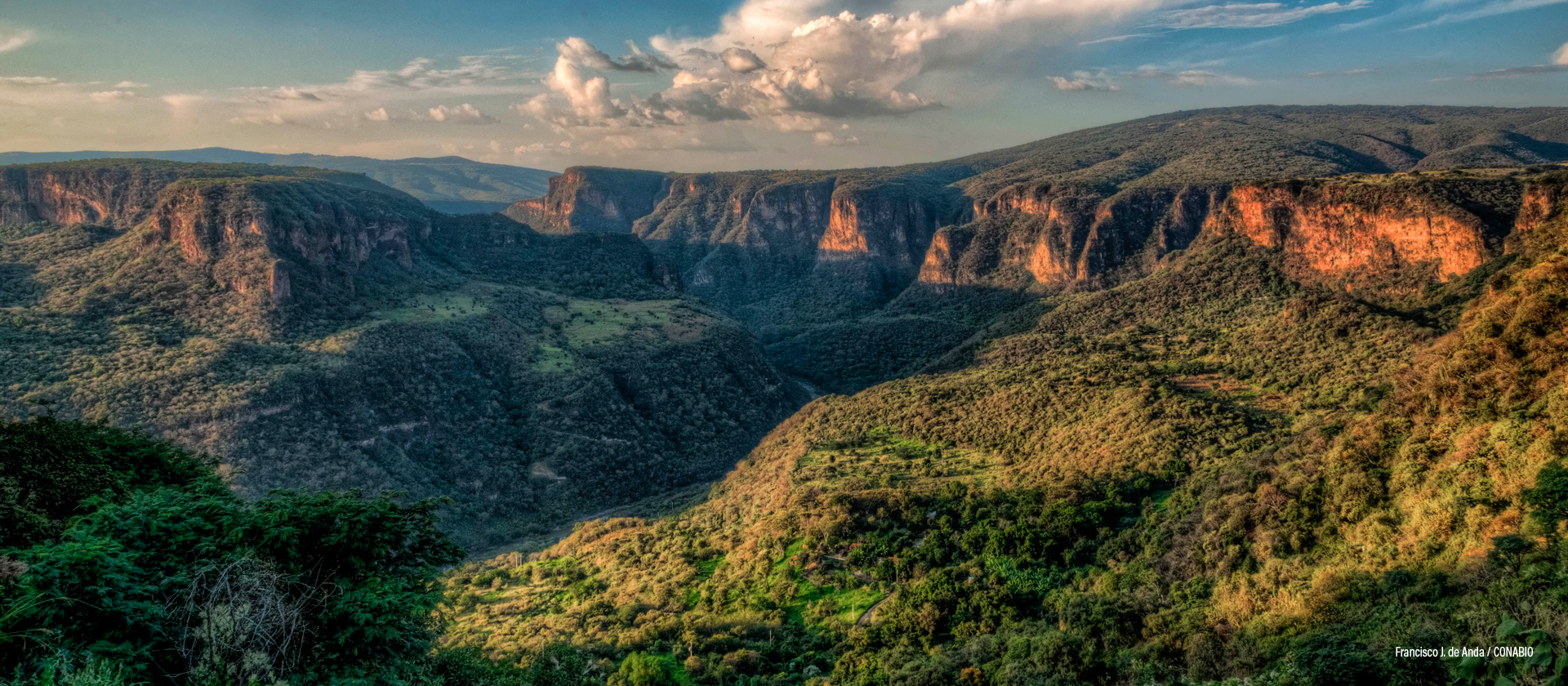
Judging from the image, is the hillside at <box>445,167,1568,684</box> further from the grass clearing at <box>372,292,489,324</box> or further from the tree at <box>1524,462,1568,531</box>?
the grass clearing at <box>372,292,489,324</box>

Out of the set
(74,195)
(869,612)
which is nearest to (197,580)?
(869,612)

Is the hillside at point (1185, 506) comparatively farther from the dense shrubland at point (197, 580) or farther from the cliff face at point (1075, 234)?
the cliff face at point (1075, 234)

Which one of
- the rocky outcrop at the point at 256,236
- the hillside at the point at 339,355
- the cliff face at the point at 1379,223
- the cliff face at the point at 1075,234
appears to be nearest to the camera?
the cliff face at the point at 1379,223

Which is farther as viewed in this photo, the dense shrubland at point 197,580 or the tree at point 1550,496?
the tree at point 1550,496

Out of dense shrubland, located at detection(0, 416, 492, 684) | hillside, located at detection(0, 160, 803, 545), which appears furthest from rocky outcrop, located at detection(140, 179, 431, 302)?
dense shrubland, located at detection(0, 416, 492, 684)

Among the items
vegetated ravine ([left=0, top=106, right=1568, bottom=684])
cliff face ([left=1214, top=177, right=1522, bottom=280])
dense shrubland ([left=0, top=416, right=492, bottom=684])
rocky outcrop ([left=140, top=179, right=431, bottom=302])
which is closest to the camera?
dense shrubland ([left=0, top=416, right=492, bottom=684])

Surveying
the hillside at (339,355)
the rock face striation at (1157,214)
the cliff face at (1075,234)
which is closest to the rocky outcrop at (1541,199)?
the rock face striation at (1157,214)

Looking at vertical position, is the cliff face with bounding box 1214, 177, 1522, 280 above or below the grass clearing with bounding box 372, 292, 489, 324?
above
